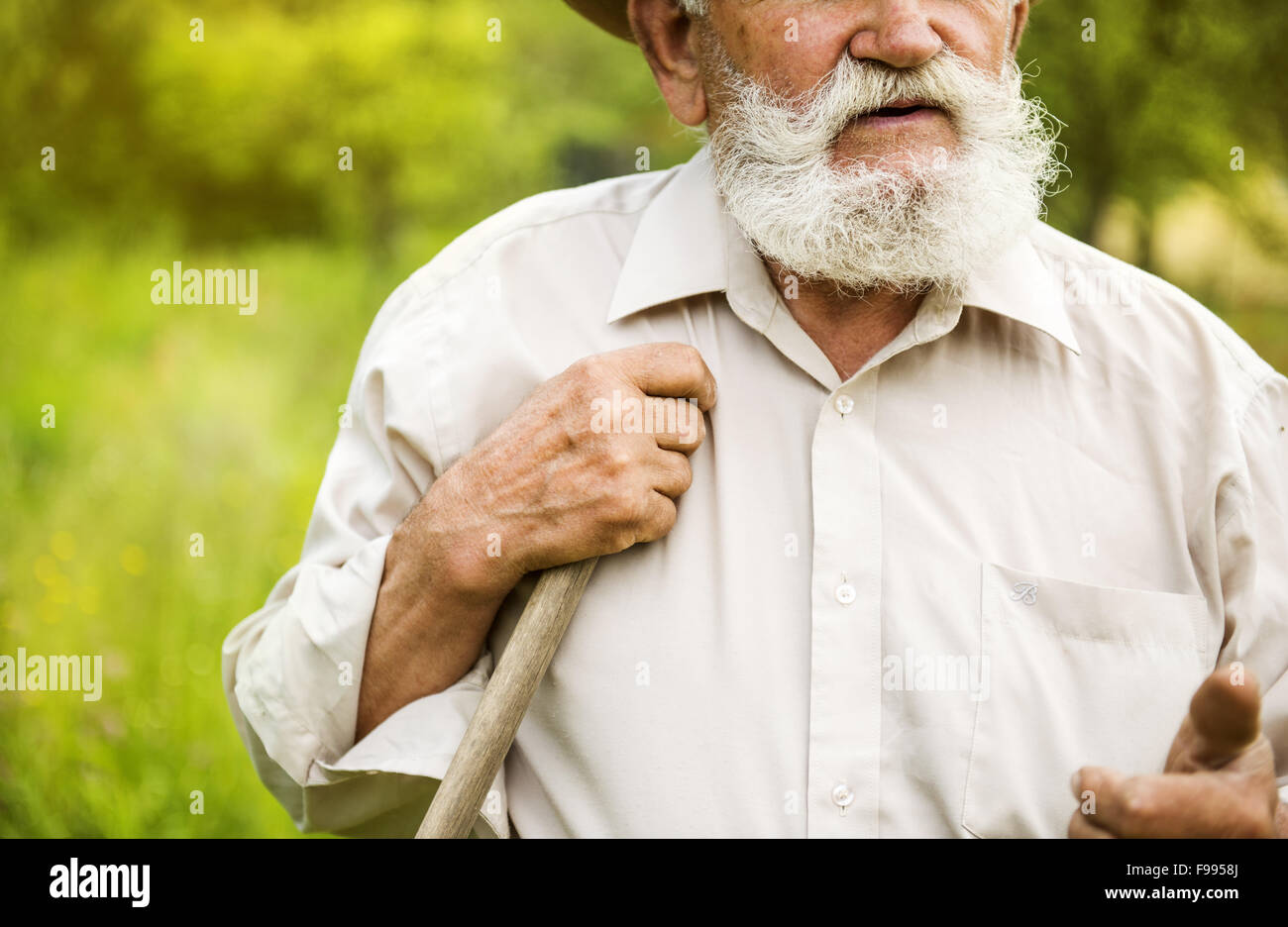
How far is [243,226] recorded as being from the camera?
5.80 metres

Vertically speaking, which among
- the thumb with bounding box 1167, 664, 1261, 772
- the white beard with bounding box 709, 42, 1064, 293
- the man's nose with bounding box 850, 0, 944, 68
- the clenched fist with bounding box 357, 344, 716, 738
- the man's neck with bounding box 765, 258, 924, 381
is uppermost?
the man's nose with bounding box 850, 0, 944, 68

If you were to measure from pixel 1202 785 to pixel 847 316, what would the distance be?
3.51ft

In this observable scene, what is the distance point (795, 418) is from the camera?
2072mm

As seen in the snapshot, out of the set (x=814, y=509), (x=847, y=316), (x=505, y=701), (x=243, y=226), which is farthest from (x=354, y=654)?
(x=243, y=226)

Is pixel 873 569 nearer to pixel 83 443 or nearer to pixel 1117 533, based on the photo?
pixel 1117 533

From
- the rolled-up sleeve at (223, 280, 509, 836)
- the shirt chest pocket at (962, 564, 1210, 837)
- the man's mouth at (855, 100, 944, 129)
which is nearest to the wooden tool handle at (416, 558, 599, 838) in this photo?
the rolled-up sleeve at (223, 280, 509, 836)

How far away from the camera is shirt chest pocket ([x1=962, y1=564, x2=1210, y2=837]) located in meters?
1.91

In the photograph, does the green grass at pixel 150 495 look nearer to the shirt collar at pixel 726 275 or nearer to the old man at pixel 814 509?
the old man at pixel 814 509

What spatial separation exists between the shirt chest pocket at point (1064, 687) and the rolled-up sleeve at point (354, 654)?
0.90 meters

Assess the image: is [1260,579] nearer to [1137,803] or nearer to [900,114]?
[1137,803]

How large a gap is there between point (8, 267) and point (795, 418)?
4811 millimetres

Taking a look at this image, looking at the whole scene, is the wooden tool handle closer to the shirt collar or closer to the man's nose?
the shirt collar

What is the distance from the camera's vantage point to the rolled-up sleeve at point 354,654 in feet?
6.60

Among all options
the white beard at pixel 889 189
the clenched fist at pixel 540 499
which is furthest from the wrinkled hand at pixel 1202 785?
the white beard at pixel 889 189
